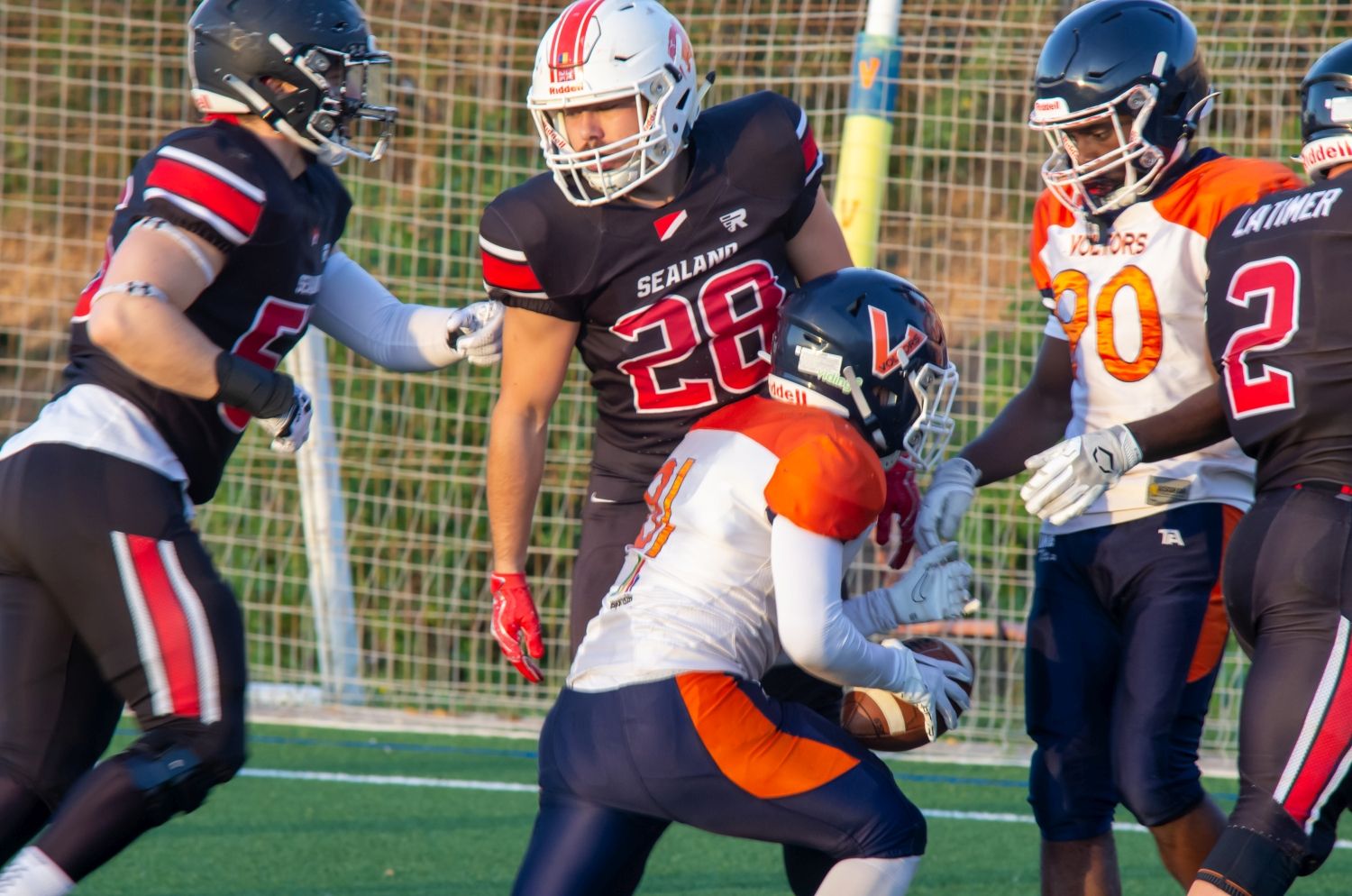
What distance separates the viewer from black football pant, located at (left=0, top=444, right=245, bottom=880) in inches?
113

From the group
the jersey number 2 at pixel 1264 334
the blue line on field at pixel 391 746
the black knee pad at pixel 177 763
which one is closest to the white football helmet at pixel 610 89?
the jersey number 2 at pixel 1264 334

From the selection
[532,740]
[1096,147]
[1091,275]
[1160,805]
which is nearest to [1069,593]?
[1160,805]

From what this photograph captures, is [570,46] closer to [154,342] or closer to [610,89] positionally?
[610,89]

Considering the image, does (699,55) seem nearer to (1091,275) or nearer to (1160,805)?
(1091,275)

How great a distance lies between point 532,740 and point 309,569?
146 cm

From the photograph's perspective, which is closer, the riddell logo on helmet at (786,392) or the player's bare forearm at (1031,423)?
the riddell logo on helmet at (786,392)

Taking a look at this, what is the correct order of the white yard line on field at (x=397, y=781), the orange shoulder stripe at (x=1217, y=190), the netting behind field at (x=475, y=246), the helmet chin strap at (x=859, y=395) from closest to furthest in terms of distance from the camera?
the helmet chin strap at (x=859, y=395) → the orange shoulder stripe at (x=1217, y=190) → the white yard line on field at (x=397, y=781) → the netting behind field at (x=475, y=246)

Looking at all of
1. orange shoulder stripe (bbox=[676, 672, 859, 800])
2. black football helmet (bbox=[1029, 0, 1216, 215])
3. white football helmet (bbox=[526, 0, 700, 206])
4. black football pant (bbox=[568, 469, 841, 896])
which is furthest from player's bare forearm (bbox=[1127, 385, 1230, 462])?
white football helmet (bbox=[526, 0, 700, 206])

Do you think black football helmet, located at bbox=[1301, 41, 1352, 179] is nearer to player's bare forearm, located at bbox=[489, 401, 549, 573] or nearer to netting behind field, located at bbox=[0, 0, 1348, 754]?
player's bare forearm, located at bbox=[489, 401, 549, 573]

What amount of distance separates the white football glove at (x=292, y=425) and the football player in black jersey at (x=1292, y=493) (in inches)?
60.4

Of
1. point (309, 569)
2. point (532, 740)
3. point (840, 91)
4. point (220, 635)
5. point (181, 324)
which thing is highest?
point (840, 91)

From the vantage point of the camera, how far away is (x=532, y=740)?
21.0 ft

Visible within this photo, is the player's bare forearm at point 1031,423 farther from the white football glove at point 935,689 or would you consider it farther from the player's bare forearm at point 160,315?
the player's bare forearm at point 160,315

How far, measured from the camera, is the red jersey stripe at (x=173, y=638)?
288 cm
